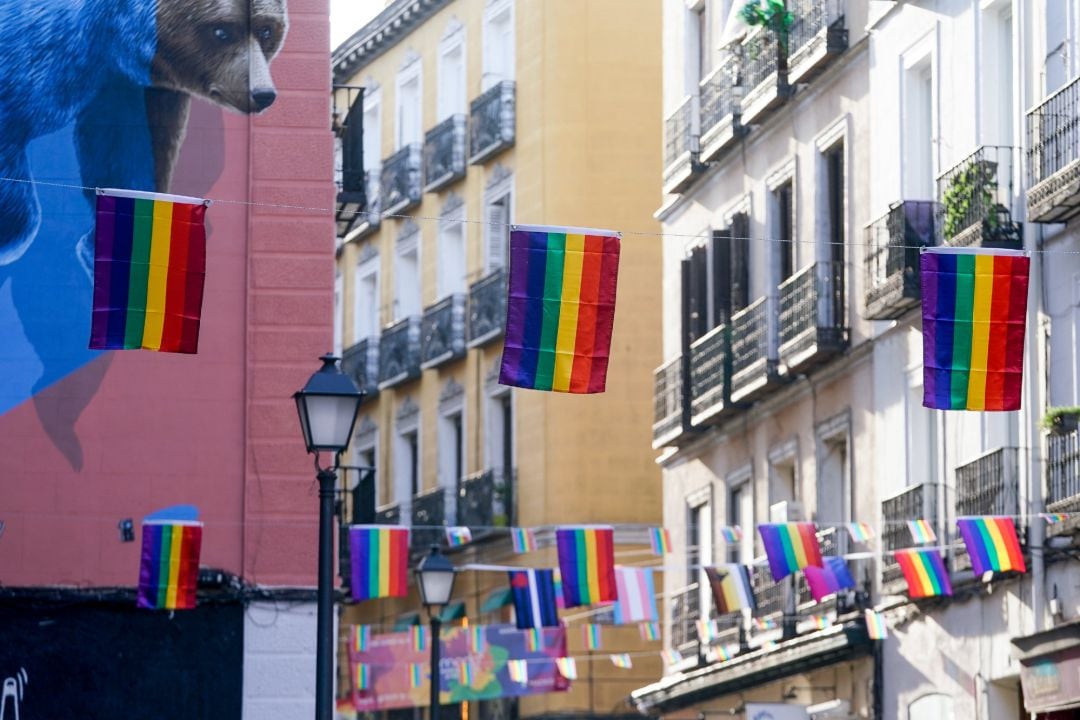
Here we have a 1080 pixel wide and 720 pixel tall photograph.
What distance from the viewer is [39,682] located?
73.9ft

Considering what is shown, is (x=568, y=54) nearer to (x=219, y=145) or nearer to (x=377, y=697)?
(x=377, y=697)

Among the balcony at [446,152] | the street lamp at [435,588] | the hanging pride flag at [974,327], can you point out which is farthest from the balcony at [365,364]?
the hanging pride flag at [974,327]

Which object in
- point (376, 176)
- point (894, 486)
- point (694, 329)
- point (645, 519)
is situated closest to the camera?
point (894, 486)

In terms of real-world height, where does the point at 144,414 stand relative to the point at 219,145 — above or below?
below

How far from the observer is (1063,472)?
24.8 m

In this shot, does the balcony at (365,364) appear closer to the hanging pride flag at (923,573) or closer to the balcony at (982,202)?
the hanging pride flag at (923,573)

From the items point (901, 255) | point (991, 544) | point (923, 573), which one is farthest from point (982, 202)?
point (923, 573)

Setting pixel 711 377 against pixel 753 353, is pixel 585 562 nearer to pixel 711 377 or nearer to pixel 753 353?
pixel 753 353

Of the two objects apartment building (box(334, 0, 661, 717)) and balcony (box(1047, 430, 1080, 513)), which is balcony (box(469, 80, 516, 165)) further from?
balcony (box(1047, 430, 1080, 513))

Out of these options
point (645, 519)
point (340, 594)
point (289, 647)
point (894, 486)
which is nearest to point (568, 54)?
point (645, 519)

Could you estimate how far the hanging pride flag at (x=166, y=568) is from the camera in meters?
22.3

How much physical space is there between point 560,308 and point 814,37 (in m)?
14.0

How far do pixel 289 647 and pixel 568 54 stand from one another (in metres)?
21.6

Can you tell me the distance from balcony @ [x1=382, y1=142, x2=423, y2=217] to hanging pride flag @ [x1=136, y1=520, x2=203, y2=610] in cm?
2523
